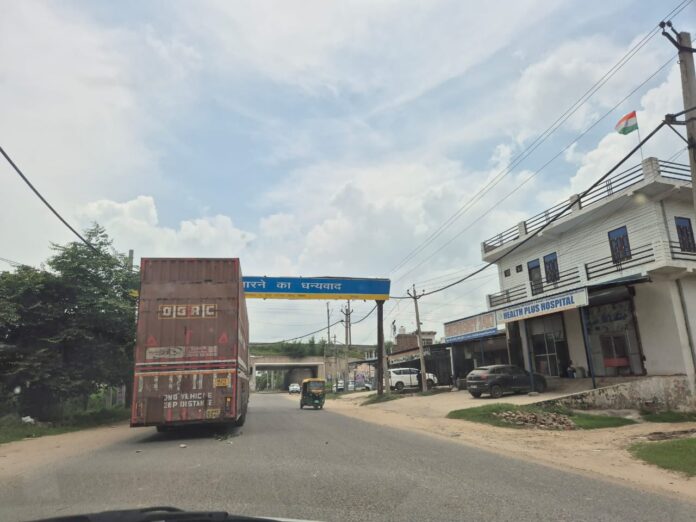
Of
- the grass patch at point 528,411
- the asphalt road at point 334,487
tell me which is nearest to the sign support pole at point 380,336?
the grass patch at point 528,411

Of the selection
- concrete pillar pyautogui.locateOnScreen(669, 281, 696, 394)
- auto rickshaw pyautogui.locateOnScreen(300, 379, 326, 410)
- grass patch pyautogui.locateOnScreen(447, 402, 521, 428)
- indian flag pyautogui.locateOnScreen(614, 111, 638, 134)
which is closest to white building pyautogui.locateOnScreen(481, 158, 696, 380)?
concrete pillar pyautogui.locateOnScreen(669, 281, 696, 394)

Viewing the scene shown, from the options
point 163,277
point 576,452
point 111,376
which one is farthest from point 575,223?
point 111,376

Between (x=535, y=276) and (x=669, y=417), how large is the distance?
479 inches

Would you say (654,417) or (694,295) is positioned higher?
(694,295)

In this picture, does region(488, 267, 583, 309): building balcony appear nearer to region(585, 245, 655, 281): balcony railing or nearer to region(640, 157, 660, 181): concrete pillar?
region(585, 245, 655, 281): balcony railing

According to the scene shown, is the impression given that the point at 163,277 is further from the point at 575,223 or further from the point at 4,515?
the point at 575,223

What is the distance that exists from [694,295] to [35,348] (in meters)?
25.7

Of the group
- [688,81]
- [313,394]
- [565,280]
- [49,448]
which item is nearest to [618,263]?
[565,280]

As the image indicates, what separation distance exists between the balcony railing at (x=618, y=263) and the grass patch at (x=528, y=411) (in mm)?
7090

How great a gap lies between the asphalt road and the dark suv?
47.8 feet

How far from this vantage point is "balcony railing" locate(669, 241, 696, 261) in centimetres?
2100

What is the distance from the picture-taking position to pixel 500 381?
989 inches

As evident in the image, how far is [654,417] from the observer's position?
18.0 meters

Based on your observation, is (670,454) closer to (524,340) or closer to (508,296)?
(524,340)
